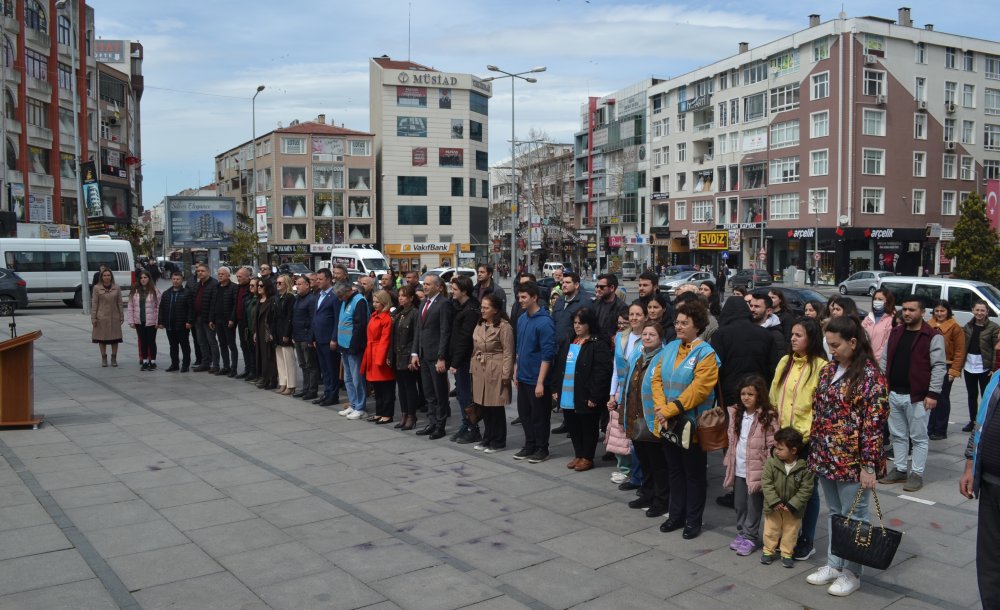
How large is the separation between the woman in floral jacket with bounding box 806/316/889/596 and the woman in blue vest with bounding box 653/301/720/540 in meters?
0.88

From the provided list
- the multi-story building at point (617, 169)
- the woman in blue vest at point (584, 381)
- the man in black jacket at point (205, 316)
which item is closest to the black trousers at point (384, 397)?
the woman in blue vest at point (584, 381)

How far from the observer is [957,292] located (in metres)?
18.6

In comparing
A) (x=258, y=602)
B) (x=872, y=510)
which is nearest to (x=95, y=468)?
(x=258, y=602)

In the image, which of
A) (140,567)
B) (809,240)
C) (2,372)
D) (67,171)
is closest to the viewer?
(140,567)

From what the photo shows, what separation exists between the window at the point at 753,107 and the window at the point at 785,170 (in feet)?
13.0

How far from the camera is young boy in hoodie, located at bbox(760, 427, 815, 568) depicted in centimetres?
542

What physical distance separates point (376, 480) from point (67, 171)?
47622 millimetres

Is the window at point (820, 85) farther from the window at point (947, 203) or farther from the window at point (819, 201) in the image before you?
the window at point (947, 203)

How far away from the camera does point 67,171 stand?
4741 centimetres

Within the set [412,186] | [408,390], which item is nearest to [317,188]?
[412,186]

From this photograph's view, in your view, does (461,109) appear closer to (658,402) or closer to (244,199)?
(244,199)

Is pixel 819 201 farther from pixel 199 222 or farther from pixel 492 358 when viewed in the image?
pixel 492 358

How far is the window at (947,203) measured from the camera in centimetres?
5719

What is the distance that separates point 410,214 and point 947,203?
4309 cm
